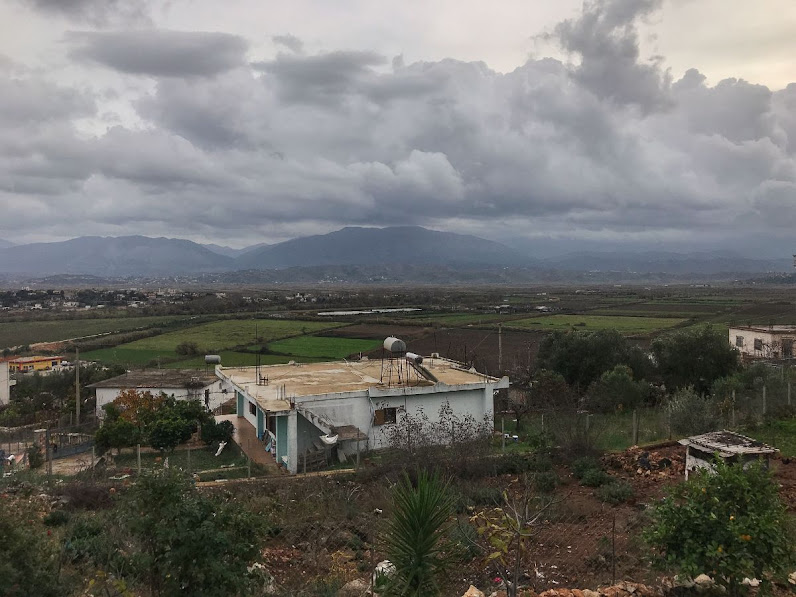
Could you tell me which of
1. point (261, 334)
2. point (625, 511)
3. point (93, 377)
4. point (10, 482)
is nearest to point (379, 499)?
point (625, 511)

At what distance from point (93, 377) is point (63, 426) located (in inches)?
316

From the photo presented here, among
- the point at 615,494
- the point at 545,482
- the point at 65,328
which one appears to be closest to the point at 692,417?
the point at 615,494

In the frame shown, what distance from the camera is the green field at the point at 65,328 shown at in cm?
6056

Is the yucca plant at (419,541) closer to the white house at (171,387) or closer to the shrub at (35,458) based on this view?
the shrub at (35,458)

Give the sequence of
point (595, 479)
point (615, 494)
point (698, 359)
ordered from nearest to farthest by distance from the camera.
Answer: point (615, 494)
point (595, 479)
point (698, 359)

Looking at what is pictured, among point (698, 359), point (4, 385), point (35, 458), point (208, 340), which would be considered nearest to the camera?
point (35, 458)

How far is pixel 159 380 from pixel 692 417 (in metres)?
25.4

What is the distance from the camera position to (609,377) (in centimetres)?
2475

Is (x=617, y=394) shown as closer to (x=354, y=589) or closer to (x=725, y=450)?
(x=725, y=450)

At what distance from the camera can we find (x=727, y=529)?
5.58m

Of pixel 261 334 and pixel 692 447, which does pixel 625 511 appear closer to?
pixel 692 447

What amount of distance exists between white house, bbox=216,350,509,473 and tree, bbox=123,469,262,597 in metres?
12.1

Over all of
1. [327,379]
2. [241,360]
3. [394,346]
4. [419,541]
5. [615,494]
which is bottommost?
[241,360]

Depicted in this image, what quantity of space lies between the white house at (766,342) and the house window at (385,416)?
2609cm
